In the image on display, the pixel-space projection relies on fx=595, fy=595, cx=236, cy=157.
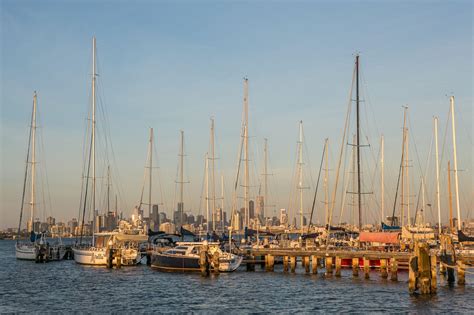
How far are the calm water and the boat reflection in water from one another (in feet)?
4.32

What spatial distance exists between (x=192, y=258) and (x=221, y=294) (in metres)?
15.8

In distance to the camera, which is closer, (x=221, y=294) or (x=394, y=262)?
(x=221, y=294)

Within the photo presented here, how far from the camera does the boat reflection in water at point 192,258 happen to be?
200 feet

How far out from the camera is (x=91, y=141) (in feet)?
243

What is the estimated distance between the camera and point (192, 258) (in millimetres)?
63188

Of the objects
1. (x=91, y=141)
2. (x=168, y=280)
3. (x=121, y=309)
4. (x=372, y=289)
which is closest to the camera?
(x=121, y=309)

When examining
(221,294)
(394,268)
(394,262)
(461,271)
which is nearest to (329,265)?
(394,262)

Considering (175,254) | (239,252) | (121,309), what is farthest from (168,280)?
(121,309)

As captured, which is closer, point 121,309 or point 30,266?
point 121,309

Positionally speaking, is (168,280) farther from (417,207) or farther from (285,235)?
(417,207)

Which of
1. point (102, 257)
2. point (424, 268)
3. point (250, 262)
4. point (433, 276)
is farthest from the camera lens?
point (102, 257)

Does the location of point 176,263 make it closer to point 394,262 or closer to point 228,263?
point 228,263

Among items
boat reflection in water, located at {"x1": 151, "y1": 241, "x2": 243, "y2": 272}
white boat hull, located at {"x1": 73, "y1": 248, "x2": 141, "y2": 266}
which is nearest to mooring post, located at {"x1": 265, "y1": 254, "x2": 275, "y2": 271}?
boat reflection in water, located at {"x1": 151, "y1": 241, "x2": 243, "y2": 272}

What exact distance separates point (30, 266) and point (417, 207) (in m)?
54.0
